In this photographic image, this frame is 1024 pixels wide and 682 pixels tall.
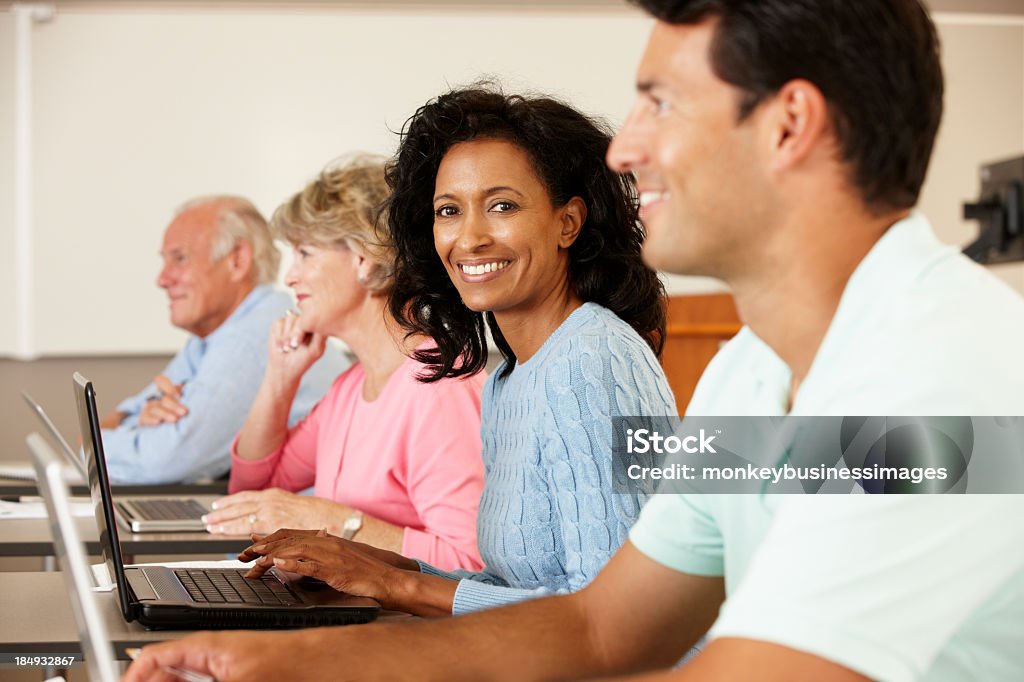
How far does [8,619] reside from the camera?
146cm

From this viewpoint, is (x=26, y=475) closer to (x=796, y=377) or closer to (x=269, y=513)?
(x=269, y=513)

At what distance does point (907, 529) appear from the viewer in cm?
79

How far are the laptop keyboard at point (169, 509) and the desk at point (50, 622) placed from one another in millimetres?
560

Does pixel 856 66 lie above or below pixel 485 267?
above

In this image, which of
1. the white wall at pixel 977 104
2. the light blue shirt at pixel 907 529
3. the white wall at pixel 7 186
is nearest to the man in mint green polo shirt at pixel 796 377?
the light blue shirt at pixel 907 529

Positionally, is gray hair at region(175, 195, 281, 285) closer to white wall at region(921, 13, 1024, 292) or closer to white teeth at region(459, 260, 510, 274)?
white teeth at region(459, 260, 510, 274)

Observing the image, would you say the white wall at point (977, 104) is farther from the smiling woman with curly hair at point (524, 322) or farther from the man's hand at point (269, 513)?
the man's hand at point (269, 513)

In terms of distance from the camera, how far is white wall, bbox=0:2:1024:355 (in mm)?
5004

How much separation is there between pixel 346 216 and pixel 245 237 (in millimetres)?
1364

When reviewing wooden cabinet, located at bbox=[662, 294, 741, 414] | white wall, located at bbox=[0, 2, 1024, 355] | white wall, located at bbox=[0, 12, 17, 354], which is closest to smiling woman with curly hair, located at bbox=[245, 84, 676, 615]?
wooden cabinet, located at bbox=[662, 294, 741, 414]

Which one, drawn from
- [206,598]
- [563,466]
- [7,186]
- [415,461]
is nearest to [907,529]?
[563,466]

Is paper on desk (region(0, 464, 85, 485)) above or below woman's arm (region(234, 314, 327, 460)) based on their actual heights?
below

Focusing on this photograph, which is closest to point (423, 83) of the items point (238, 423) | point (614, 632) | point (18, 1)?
point (18, 1)

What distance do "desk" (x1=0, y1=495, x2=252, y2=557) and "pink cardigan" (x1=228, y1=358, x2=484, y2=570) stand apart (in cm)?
26
